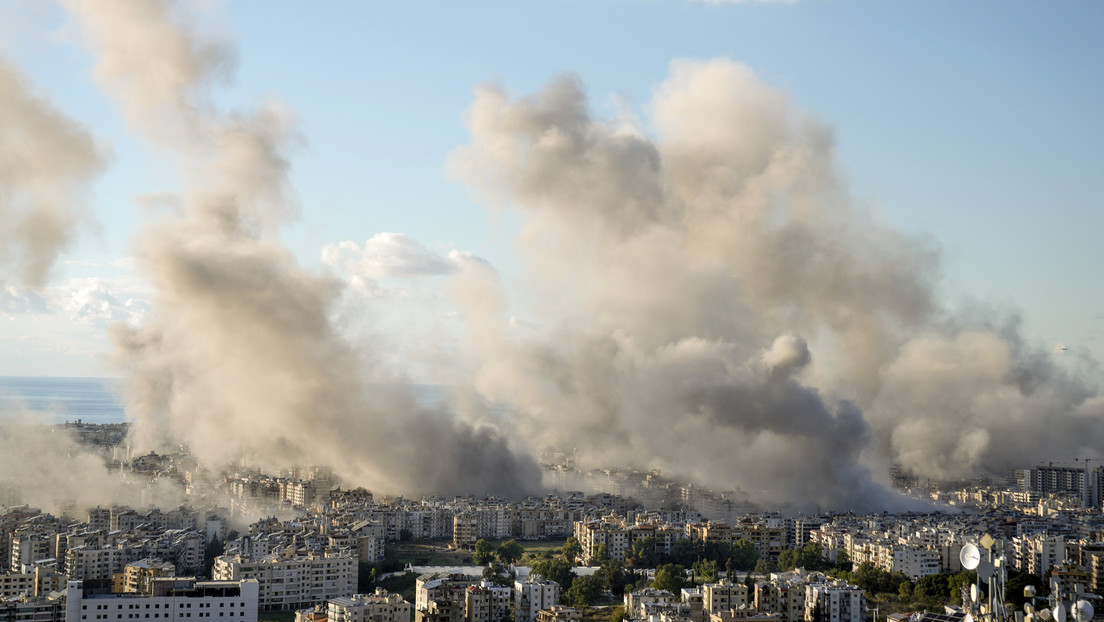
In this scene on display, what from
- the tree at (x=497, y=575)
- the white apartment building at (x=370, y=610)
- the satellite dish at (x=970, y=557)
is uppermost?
the satellite dish at (x=970, y=557)

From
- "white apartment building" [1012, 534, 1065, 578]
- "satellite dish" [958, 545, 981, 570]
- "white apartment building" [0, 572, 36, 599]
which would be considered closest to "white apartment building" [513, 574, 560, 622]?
"white apartment building" [0, 572, 36, 599]

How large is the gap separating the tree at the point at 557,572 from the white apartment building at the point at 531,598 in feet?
5.66

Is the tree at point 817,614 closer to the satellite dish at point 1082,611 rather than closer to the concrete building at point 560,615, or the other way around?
the concrete building at point 560,615

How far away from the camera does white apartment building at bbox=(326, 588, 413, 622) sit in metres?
14.9

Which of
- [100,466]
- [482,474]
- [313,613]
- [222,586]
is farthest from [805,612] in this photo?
[100,466]

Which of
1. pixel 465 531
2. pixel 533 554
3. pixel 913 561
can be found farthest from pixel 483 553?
pixel 913 561

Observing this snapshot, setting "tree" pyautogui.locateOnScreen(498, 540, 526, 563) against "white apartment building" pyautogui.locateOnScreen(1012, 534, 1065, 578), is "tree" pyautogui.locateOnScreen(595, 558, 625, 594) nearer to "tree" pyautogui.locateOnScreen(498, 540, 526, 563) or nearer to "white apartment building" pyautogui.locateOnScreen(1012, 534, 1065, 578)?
"tree" pyautogui.locateOnScreen(498, 540, 526, 563)

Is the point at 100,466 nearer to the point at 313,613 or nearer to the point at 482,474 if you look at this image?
the point at 482,474

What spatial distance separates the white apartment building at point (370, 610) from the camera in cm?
1494

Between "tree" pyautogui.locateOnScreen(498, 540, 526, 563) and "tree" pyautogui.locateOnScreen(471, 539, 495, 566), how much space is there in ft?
0.64

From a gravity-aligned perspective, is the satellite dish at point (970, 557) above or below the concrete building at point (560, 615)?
above

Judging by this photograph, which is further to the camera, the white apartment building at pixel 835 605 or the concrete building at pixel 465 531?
the concrete building at pixel 465 531

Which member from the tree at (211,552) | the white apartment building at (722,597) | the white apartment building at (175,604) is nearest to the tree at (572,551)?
the white apartment building at (722,597)

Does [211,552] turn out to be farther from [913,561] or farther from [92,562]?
[913,561]
